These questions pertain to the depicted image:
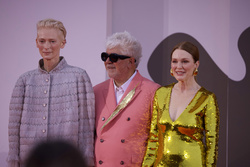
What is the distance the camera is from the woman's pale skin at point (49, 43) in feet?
9.96

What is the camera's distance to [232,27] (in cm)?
407

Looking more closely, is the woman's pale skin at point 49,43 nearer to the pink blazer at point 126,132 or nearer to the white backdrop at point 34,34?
the pink blazer at point 126,132

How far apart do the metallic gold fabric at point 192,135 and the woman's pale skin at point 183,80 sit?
0.17 feet

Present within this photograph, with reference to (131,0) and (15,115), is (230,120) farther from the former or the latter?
(15,115)

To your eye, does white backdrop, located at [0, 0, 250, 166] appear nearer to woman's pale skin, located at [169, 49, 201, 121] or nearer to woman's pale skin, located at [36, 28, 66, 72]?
woman's pale skin, located at [36, 28, 66, 72]

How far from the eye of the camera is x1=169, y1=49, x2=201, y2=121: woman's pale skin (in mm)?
2791

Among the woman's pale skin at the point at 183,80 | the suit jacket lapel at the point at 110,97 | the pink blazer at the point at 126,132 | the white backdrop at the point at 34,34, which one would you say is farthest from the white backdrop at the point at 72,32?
the woman's pale skin at the point at 183,80

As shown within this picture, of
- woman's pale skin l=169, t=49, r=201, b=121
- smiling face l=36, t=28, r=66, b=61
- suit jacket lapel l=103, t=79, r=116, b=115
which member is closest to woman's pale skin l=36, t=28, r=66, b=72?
smiling face l=36, t=28, r=66, b=61

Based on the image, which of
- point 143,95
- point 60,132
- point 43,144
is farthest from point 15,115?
point 43,144

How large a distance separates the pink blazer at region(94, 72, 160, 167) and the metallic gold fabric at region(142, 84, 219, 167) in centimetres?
25

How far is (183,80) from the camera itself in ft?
9.30

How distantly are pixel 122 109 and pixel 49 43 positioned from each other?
0.86 meters

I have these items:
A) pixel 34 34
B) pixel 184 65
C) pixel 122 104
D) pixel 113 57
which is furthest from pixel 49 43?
pixel 34 34

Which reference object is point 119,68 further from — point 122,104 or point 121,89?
point 122,104
